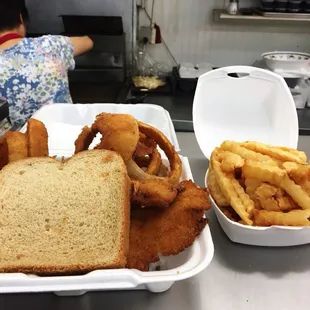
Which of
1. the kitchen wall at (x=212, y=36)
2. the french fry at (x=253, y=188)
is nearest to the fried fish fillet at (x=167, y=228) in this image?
the french fry at (x=253, y=188)

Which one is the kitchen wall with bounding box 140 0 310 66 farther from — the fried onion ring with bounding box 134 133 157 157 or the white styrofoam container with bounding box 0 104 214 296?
the white styrofoam container with bounding box 0 104 214 296

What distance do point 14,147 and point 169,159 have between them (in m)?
0.37

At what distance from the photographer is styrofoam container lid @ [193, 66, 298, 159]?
1242 millimetres

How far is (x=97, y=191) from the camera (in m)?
0.71

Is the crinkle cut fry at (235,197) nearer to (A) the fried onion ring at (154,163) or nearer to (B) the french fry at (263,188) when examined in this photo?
(B) the french fry at (263,188)

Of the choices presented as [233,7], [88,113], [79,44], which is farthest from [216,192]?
[233,7]

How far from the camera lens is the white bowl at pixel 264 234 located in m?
0.75

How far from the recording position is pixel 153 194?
0.69 m

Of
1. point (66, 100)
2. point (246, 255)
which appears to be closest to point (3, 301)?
point (246, 255)

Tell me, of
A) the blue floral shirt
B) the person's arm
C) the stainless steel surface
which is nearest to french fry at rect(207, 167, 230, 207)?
the blue floral shirt

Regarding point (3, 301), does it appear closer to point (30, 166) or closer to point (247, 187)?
point (30, 166)

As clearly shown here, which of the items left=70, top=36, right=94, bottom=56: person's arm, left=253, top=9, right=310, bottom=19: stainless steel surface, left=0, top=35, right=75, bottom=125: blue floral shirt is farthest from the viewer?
left=253, top=9, right=310, bottom=19: stainless steel surface

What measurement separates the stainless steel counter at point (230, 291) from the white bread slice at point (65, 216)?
0.13 metres

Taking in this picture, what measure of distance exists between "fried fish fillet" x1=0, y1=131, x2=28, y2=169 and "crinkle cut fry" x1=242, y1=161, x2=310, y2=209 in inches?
19.9
